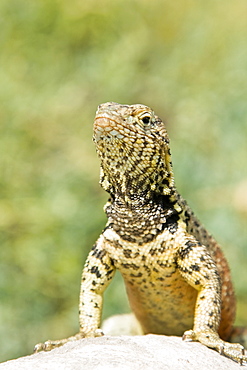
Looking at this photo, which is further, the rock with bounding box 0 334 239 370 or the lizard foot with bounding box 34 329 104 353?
the lizard foot with bounding box 34 329 104 353

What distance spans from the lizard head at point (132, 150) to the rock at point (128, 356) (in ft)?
3.77

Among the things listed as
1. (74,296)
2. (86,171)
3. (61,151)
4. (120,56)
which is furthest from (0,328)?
(120,56)

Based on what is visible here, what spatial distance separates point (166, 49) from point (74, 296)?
7642 mm

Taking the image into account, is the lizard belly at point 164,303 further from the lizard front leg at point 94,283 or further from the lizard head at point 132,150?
the lizard head at point 132,150

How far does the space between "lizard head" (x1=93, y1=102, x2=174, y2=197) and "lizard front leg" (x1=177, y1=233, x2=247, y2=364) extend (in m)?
0.51

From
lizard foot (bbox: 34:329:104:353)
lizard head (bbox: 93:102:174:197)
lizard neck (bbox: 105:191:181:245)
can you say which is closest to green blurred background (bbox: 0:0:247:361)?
lizard foot (bbox: 34:329:104:353)

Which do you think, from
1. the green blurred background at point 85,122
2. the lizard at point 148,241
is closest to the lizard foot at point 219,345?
the lizard at point 148,241

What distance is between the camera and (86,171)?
11055 mm

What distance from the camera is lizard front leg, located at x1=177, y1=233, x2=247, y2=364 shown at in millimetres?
5125

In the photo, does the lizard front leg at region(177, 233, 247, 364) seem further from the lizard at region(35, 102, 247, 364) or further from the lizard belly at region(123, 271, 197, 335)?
the lizard belly at region(123, 271, 197, 335)

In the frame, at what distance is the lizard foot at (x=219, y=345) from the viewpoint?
480 cm

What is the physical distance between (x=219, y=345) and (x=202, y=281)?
548mm

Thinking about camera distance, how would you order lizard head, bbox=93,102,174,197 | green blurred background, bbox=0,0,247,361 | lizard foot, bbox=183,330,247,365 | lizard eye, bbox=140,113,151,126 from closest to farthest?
lizard foot, bbox=183,330,247,365, lizard head, bbox=93,102,174,197, lizard eye, bbox=140,113,151,126, green blurred background, bbox=0,0,247,361

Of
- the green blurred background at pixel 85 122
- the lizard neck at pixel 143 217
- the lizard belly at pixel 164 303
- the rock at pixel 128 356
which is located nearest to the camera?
the rock at pixel 128 356
